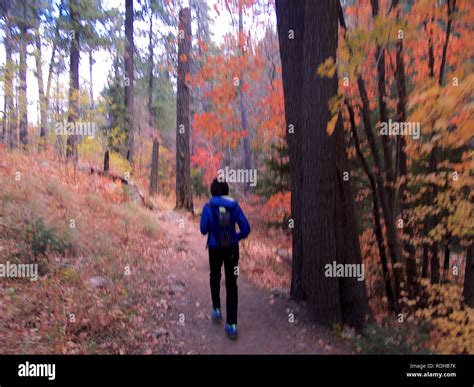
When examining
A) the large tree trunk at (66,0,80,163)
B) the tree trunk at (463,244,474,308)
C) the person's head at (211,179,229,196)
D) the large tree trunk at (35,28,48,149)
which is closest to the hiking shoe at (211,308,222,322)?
the person's head at (211,179,229,196)

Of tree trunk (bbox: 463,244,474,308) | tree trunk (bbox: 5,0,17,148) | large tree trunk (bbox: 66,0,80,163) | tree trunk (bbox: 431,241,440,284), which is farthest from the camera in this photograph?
large tree trunk (bbox: 66,0,80,163)

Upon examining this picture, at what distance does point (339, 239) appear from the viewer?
5121 millimetres

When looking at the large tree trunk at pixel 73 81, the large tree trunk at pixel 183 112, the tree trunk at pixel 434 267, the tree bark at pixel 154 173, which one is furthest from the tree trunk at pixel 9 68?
the tree trunk at pixel 434 267

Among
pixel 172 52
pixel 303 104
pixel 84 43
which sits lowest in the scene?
pixel 303 104

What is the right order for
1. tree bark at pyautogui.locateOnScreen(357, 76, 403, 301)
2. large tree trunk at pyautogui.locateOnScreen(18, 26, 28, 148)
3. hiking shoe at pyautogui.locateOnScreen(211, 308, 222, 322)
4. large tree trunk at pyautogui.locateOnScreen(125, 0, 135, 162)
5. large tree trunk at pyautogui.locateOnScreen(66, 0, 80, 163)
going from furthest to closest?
large tree trunk at pyautogui.locateOnScreen(125, 0, 135, 162)
large tree trunk at pyautogui.locateOnScreen(66, 0, 80, 163)
large tree trunk at pyautogui.locateOnScreen(18, 26, 28, 148)
tree bark at pyautogui.locateOnScreen(357, 76, 403, 301)
hiking shoe at pyautogui.locateOnScreen(211, 308, 222, 322)

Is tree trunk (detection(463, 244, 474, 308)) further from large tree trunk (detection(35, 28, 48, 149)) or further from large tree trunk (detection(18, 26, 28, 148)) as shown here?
large tree trunk (detection(35, 28, 48, 149))

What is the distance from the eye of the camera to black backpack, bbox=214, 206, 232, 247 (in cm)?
439

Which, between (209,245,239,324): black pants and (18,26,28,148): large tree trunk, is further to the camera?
(18,26,28,148): large tree trunk

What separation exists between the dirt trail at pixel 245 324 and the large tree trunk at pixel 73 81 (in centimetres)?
708

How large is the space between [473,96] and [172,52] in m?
15.3

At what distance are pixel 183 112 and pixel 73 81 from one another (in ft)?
12.8

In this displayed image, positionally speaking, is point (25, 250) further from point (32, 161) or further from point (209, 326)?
point (32, 161)

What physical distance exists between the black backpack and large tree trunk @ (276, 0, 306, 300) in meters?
1.60

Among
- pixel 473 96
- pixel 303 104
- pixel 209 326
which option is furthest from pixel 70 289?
pixel 473 96
